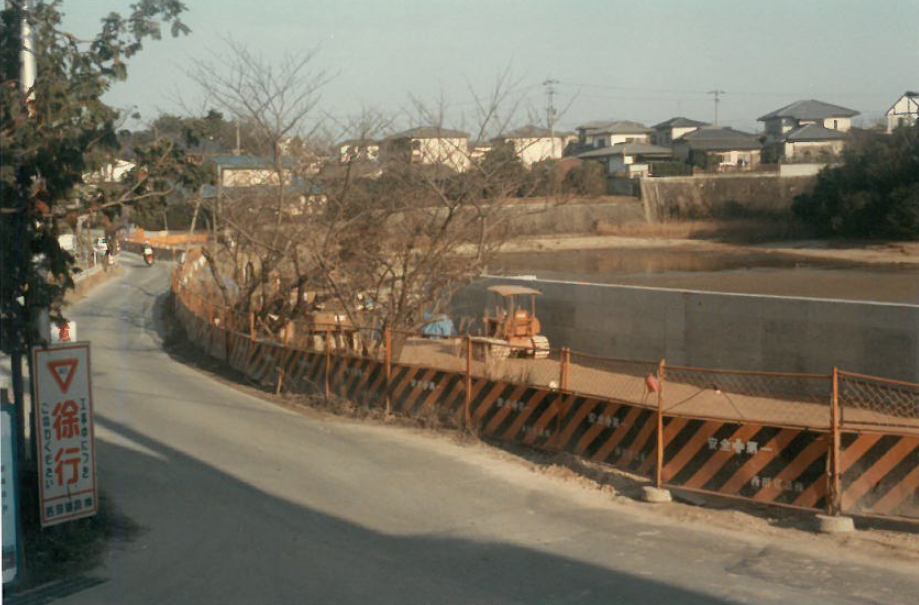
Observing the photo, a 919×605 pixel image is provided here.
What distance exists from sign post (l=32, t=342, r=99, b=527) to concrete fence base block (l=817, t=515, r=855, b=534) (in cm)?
767

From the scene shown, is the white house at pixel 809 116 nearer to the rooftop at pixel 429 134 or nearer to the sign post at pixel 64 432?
the rooftop at pixel 429 134

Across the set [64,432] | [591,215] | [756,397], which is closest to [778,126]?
[591,215]

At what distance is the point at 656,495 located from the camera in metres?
11.4

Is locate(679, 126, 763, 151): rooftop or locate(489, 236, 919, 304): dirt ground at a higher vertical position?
locate(679, 126, 763, 151): rooftop

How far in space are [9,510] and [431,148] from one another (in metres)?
16.1

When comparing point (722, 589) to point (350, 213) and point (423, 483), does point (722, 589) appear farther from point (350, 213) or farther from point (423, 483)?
point (350, 213)

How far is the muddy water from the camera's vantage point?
4362 cm

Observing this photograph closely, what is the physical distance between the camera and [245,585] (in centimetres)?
817

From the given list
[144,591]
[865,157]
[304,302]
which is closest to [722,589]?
[144,591]

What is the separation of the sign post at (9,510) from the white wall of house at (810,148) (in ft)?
246

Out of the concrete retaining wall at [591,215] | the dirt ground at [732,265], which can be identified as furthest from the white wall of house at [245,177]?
the concrete retaining wall at [591,215]

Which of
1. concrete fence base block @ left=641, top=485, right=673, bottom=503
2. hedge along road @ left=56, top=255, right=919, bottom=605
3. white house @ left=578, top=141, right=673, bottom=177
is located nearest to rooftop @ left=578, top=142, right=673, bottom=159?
white house @ left=578, top=141, right=673, bottom=177

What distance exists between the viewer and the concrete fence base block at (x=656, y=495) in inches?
447

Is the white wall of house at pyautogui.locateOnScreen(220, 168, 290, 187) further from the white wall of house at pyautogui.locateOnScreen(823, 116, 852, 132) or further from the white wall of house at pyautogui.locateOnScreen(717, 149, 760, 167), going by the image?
the white wall of house at pyautogui.locateOnScreen(717, 149, 760, 167)
